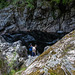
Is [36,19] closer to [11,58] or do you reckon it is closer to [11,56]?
[11,56]

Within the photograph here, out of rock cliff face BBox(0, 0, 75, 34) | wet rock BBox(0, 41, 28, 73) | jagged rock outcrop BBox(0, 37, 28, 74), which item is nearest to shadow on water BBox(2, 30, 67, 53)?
rock cliff face BBox(0, 0, 75, 34)

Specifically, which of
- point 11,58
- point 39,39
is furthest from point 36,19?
point 11,58

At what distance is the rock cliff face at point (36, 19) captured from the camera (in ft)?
74.5

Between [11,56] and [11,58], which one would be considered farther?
[11,56]

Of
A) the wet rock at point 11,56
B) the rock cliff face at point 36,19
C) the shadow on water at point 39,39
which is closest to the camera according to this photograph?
the wet rock at point 11,56

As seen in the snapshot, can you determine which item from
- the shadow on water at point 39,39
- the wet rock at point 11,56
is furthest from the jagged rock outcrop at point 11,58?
the shadow on water at point 39,39

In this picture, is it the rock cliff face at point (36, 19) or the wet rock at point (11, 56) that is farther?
the rock cliff face at point (36, 19)

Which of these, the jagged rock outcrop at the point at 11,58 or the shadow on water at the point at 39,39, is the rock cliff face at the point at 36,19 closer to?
the shadow on water at the point at 39,39

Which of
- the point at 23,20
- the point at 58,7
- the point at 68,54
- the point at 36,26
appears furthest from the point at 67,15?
the point at 68,54

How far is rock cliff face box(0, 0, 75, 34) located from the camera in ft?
74.5

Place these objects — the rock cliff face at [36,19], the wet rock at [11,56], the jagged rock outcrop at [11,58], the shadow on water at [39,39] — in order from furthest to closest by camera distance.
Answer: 1. the rock cliff face at [36,19]
2. the shadow on water at [39,39]
3. the wet rock at [11,56]
4. the jagged rock outcrop at [11,58]

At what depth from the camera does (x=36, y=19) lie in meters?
25.0

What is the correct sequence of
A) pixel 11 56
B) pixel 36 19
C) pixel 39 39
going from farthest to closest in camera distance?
pixel 36 19 → pixel 39 39 → pixel 11 56

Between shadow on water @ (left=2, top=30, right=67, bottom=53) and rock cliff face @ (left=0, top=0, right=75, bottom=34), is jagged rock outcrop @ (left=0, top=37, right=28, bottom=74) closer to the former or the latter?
shadow on water @ (left=2, top=30, right=67, bottom=53)
